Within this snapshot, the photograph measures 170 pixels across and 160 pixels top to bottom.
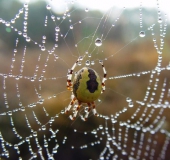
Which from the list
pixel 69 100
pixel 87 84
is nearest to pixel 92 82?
pixel 87 84

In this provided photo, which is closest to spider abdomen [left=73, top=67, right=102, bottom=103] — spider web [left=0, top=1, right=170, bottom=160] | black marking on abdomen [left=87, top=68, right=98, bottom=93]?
black marking on abdomen [left=87, top=68, right=98, bottom=93]

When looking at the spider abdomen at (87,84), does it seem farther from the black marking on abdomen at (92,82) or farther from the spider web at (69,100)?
the spider web at (69,100)

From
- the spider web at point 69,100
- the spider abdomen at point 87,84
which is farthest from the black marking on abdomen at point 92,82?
the spider web at point 69,100

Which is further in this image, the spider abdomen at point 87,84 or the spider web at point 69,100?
the spider web at point 69,100

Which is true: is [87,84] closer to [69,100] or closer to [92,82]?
[92,82]

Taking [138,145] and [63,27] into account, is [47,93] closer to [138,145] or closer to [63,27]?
[63,27]

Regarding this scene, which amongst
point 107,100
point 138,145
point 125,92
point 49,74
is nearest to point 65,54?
point 49,74
